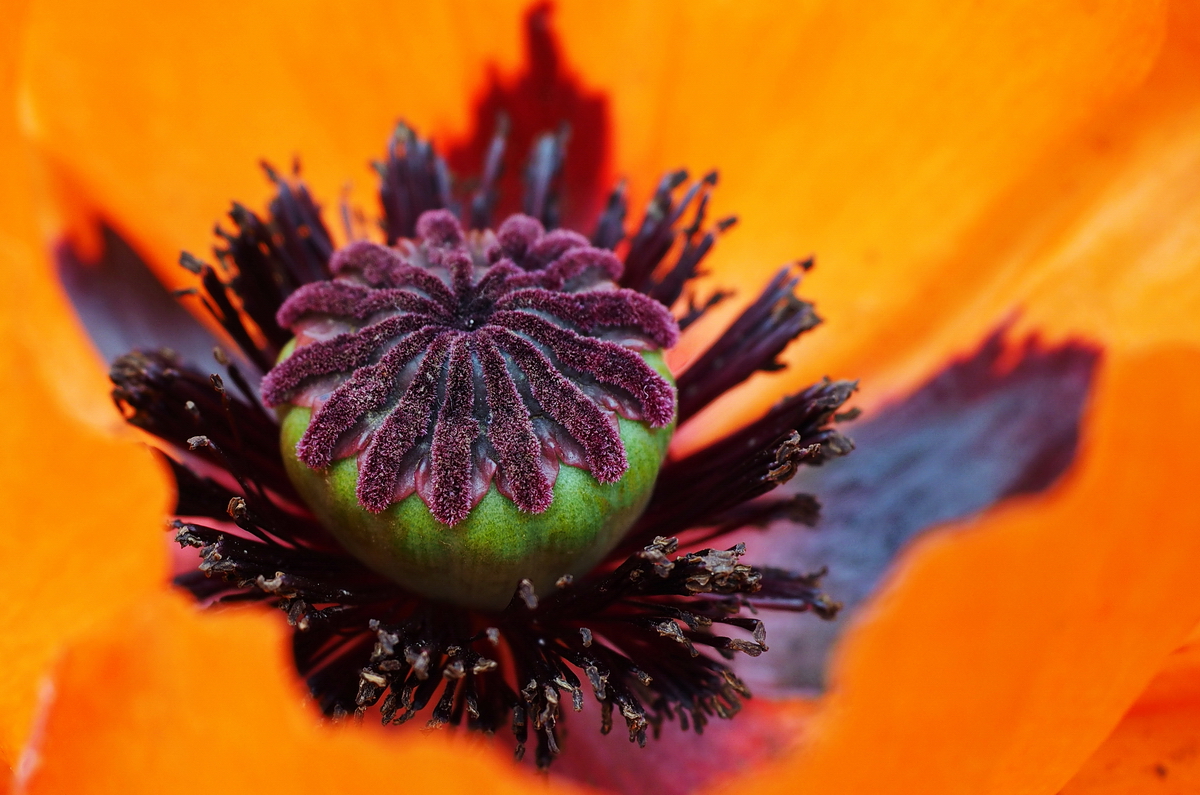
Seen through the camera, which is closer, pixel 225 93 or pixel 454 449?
pixel 454 449

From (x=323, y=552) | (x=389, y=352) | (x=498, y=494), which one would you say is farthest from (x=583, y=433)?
(x=323, y=552)

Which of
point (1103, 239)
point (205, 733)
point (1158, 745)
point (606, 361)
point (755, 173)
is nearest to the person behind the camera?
point (205, 733)

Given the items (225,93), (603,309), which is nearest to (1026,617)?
(603,309)

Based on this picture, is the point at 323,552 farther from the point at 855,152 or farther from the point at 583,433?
the point at 855,152

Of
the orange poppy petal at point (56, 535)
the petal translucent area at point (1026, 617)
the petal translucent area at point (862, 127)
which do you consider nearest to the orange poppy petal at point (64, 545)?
the orange poppy petal at point (56, 535)

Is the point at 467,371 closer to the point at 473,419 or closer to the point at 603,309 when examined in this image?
the point at 473,419

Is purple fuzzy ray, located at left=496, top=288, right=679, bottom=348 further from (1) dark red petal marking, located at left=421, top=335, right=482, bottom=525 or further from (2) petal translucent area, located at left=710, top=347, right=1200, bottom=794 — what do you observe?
(2) petal translucent area, located at left=710, top=347, right=1200, bottom=794

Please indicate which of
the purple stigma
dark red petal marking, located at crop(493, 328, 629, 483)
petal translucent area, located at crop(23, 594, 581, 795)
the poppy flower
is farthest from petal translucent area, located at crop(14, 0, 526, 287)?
petal translucent area, located at crop(23, 594, 581, 795)
